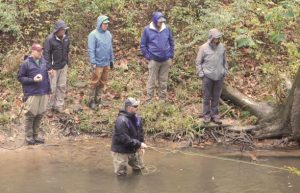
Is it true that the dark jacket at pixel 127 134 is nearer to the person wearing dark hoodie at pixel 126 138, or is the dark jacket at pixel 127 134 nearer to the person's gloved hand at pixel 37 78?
the person wearing dark hoodie at pixel 126 138

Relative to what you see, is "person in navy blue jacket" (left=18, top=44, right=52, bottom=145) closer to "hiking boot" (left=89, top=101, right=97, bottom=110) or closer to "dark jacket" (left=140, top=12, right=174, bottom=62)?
"hiking boot" (left=89, top=101, right=97, bottom=110)

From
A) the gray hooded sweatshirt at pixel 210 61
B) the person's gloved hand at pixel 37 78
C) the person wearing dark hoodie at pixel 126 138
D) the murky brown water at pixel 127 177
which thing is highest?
the gray hooded sweatshirt at pixel 210 61

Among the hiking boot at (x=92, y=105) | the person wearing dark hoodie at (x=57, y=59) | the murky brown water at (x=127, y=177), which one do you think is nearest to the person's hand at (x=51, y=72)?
the person wearing dark hoodie at (x=57, y=59)

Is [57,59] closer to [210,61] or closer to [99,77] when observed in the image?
[99,77]

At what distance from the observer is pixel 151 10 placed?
52.1 ft

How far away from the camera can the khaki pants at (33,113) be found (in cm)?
1073

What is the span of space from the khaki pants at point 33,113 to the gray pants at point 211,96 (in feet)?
11.2

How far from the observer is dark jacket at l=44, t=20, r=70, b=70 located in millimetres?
11469

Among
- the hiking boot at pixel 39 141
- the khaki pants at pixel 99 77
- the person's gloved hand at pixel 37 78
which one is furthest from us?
the khaki pants at pixel 99 77

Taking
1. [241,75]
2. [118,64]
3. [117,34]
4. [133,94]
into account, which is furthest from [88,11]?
[241,75]

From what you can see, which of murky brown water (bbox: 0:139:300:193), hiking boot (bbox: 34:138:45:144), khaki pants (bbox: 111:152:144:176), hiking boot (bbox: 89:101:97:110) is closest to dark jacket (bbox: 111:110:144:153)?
khaki pants (bbox: 111:152:144:176)

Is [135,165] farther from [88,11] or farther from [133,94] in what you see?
[88,11]

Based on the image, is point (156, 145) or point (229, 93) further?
point (229, 93)

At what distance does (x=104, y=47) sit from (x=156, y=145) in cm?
254
